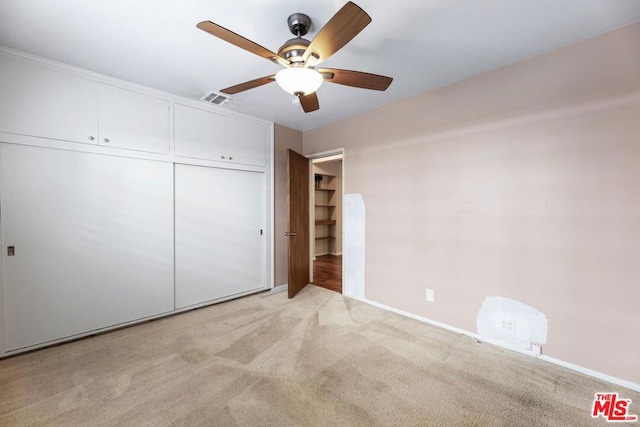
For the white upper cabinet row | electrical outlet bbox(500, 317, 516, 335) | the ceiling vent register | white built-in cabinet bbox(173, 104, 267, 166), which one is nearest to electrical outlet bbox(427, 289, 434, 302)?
electrical outlet bbox(500, 317, 516, 335)

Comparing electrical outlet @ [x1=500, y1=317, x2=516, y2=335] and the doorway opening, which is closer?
electrical outlet @ [x1=500, y1=317, x2=516, y2=335]

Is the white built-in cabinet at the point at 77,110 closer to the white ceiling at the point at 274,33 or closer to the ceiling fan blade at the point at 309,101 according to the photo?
the white ceiling at the point at 274,33

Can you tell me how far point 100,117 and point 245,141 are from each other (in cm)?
154

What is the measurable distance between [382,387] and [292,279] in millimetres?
2013

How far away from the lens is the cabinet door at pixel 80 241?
2.19m

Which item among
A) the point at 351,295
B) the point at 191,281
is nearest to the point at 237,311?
the point at 191,281

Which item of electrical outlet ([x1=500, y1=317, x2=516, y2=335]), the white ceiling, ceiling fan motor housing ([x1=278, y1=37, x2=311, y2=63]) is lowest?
electrical outlet ([x1=500, y1=317, x2=516, y2=335])

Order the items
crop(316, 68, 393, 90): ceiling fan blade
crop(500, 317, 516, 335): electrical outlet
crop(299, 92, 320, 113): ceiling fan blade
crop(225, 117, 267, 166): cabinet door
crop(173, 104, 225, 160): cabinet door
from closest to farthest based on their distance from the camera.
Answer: crop(316, 68, 393, 90): ceiling fan blade
crop(299, 92, 320, 113): ceiling fan blade
crop(500, 317, 516, 335): electrical outlet
crop(173, 104, 225, 160): cabinet door
crop(225, 117, 267, 166): cabinet door

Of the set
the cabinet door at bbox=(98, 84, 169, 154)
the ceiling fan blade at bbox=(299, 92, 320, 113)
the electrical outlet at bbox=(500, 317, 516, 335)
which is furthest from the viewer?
the cabinet door at bbox=(98, 84, 169, 154)

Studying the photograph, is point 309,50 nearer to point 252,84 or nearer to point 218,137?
point 252,84

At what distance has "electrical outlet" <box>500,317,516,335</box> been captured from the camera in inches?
90.6

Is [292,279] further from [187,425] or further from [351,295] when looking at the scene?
[187,425]

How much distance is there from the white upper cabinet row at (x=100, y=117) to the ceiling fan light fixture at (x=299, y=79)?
1.97 meters

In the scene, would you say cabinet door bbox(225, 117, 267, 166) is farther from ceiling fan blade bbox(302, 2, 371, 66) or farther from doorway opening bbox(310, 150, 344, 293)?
doorway opening bbox(310, 150, 344, 293)
